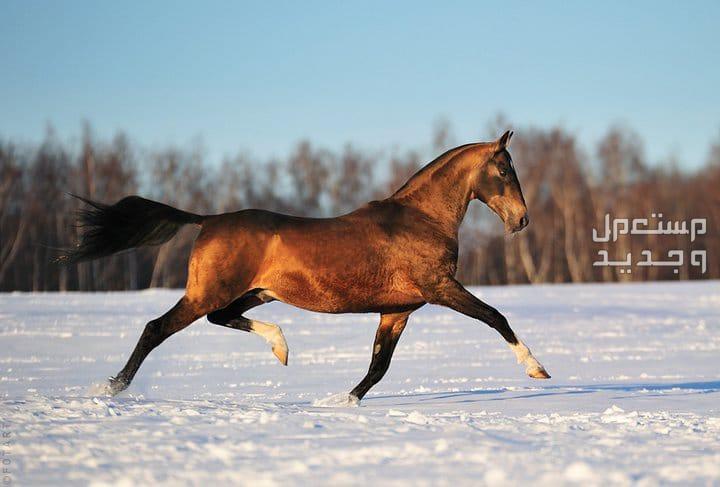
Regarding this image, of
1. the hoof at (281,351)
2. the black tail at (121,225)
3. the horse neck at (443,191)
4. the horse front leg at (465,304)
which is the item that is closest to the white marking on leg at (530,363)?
the horse front leg at (465,304)

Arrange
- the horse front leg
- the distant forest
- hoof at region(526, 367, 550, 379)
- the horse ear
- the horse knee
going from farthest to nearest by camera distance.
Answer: the distant forest → the horse knee → the horse ear → the horse front leg → hoof at region(526, 367, 550, 379)

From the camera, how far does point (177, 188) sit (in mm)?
55938

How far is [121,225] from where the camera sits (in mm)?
6855

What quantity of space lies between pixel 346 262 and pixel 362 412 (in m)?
1.08

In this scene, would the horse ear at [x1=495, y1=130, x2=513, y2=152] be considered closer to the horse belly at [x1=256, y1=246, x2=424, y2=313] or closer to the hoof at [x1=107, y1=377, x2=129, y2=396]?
the horse belly at [x1=256, y1=246, x2=424, y2=313]

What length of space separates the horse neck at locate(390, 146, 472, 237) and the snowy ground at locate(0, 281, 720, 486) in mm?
1376

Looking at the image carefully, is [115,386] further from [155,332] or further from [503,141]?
[503,141]

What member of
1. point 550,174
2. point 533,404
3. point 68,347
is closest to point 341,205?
point 550,174

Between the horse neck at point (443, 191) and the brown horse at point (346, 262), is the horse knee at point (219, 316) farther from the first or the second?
the horse neck at point (443, 191)

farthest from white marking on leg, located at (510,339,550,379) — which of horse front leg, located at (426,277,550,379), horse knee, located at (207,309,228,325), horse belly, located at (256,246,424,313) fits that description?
horse knee, located at (207,309,228,325)

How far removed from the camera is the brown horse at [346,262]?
6.26 m

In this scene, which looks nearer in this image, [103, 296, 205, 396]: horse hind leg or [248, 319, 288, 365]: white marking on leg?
[103, 296, 205, 396]: horse hind leg

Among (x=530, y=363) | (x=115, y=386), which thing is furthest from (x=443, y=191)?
(x=115, y=386)

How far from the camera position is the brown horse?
247 inches
